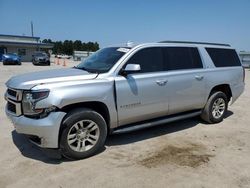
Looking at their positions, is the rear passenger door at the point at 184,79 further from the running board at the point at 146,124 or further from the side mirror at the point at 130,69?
the side mirror at the point at 130,69

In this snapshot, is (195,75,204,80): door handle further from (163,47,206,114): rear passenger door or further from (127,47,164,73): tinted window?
(127,47,164,73): tinted window

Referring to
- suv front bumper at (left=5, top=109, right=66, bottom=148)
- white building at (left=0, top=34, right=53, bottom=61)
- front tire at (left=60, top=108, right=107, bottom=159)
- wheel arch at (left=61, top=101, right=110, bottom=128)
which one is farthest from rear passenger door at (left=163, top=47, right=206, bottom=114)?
white building at (left=0, top=34, right=53, bottom=61)

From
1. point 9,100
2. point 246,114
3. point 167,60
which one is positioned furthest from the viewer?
point 246,114

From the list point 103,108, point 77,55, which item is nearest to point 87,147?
point 103,108

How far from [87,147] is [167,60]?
7.79 ft

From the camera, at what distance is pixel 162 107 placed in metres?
5.23

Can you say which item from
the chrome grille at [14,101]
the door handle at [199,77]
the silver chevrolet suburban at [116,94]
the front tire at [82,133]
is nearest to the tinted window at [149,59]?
the silver chevrolet suburban at [116,94]

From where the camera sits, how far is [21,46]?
4428 centimetres

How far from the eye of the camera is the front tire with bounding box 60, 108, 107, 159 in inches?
160

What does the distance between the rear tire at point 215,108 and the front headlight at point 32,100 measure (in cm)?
398

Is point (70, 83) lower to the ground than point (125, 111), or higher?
higher

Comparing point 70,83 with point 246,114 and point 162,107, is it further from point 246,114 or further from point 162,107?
point 246,114

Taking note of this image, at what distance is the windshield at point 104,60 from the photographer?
15.6 ft

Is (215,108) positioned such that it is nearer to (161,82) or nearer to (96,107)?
(161,82)
